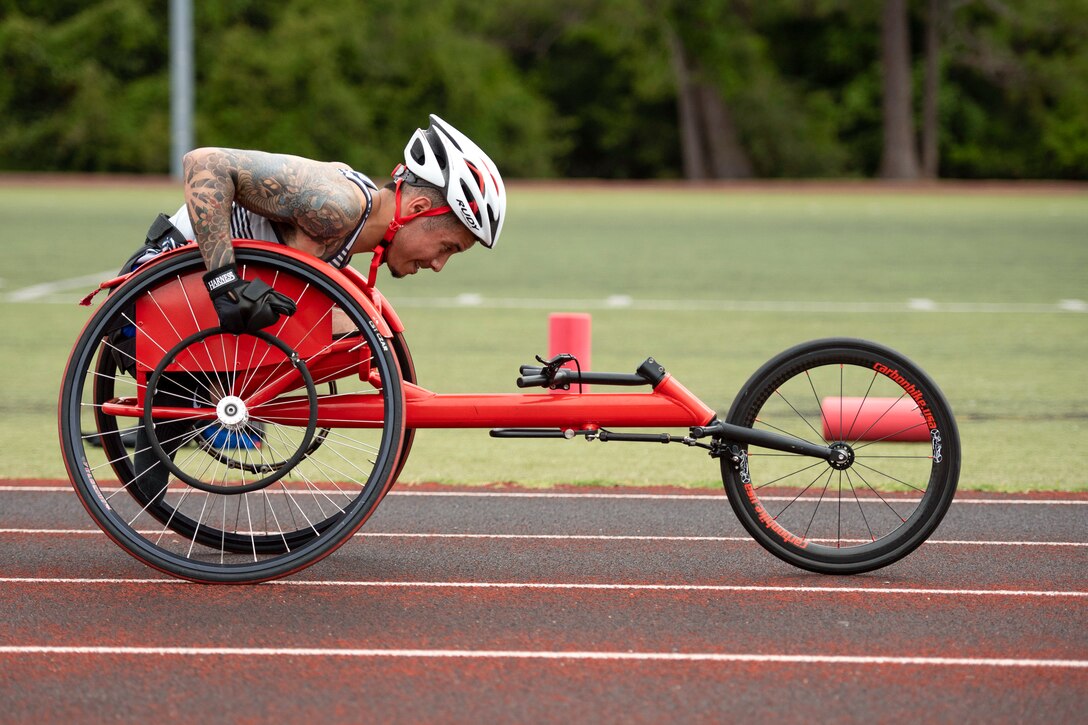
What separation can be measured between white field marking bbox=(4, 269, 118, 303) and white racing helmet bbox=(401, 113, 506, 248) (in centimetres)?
1000

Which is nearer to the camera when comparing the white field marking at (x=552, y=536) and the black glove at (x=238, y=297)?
the black glove at (x=238, y=297)

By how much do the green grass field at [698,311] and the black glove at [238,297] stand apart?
2352mm

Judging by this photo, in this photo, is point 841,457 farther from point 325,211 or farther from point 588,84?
point 588,84

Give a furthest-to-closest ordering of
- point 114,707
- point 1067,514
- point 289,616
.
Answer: point 1067,514
point 289,616
point 114,707

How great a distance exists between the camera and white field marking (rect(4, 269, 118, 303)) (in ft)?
46.8

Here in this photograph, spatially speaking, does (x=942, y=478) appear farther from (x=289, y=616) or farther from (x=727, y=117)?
(x=727, y=117)

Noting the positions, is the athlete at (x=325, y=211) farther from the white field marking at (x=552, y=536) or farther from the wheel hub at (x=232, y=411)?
the white field marking at (x=552, y=536)

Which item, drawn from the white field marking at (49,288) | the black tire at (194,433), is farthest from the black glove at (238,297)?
the white field marking at (49,288)

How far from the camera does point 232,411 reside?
4.73 meters

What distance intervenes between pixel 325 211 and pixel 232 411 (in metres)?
0.69

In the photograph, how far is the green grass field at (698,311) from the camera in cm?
747

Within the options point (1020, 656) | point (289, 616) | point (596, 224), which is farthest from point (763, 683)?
point (596, 224)

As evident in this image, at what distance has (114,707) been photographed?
12.5 feet

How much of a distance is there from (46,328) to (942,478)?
9.11 meters
